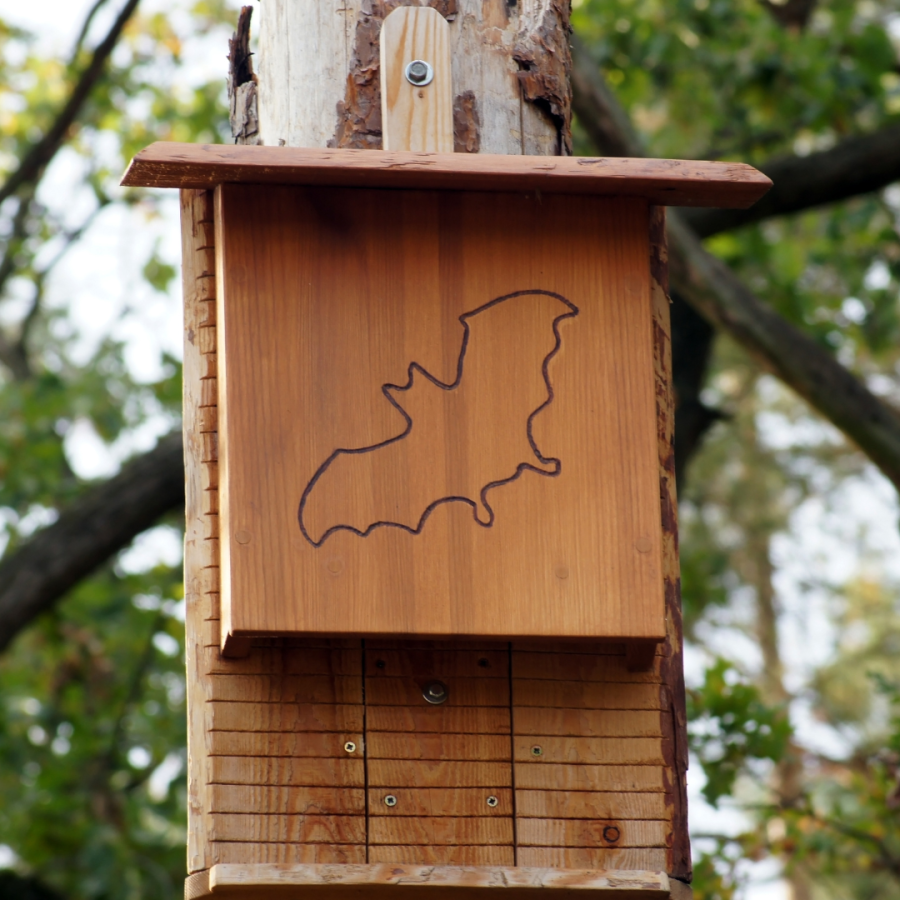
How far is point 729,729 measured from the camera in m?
3.64

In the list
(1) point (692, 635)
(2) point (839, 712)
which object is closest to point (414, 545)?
(1) point (692, 635)

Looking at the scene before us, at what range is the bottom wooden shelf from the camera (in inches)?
65.7

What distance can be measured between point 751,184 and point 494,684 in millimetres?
712

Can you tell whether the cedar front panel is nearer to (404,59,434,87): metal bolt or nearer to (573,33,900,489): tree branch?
(404,59,434,87): metal bolt

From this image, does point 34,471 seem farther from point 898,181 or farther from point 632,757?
point 632,757

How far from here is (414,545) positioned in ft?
5.59

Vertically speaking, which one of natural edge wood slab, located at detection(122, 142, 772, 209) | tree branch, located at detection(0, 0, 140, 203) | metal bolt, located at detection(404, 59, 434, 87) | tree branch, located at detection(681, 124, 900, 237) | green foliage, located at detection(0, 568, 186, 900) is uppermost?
tree branch, located at detection(0, 0, 140, 203)

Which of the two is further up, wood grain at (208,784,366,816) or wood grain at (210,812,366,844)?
wood grain at (208,784,366,816)

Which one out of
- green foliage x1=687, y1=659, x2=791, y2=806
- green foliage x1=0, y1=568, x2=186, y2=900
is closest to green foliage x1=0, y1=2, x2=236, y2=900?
green foliage x1=0, y1=568, x2=186, y2=900

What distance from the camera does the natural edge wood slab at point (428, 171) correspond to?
1723mm

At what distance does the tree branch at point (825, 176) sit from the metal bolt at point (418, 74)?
2837 mm

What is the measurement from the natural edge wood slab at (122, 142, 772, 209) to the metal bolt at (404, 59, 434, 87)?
0.14 meters

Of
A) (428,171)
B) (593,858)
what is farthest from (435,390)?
(593,858)

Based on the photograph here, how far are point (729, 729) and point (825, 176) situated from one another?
197 cm
